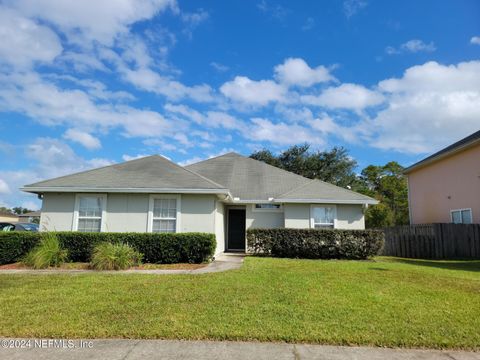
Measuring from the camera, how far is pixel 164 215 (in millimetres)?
13797

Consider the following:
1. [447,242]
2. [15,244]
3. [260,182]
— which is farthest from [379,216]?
[15,244]

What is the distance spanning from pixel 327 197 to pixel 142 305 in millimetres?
12108

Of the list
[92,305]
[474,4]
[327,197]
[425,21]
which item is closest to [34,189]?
[92,305]

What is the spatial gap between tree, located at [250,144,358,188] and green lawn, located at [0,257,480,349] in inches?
1270

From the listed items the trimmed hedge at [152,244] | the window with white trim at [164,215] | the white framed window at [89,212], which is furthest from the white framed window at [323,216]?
the white framed window at [89,212]

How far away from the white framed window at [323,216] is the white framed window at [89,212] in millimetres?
9680

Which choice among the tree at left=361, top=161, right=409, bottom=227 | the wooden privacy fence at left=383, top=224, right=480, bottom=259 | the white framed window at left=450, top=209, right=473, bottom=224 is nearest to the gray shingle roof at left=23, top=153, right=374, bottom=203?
the wooden privacy fence at left=383, top=224, right=480, bottom=259

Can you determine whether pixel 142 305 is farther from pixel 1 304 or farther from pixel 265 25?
pixel 265 25

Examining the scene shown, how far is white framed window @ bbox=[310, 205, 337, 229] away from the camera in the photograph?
16688mm

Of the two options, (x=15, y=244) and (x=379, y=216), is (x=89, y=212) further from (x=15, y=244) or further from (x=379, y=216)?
(x=379, y=216)

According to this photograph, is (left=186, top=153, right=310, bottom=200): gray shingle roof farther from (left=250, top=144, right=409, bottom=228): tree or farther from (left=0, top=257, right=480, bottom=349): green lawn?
(left=250, top=144, right=409, bottom=228): tree

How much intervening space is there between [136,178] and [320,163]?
3057 cm

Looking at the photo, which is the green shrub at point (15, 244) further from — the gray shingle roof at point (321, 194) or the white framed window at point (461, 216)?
the white framed window at point (461, 216)

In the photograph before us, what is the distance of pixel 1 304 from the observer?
6.30m
